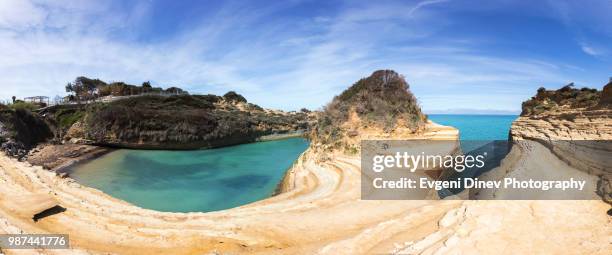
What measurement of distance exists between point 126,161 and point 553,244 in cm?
2492

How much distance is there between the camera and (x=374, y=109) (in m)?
14.7

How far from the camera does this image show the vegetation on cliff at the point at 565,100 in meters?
8.32

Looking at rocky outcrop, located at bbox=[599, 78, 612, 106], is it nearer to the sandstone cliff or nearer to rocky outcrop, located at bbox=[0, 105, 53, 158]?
the sandstone cliff

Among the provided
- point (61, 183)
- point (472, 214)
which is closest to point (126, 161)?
point (61, 183)

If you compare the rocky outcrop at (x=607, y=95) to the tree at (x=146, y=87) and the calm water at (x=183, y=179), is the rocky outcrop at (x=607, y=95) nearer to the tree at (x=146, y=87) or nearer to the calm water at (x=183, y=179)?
the calm water at (x=183, y=179)

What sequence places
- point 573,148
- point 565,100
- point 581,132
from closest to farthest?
point 573,148
point 581,132
point 565,100

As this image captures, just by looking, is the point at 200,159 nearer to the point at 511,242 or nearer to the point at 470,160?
the point at 470,160

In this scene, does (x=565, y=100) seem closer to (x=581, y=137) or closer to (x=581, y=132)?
(x=581, y=132)

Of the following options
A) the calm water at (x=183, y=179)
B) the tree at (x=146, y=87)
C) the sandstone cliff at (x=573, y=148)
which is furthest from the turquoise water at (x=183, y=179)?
the tree at (x=146, y=87)

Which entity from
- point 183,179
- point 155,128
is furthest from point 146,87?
point 183,179

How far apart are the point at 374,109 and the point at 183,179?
10329 mm

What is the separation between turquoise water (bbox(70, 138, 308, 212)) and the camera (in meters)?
12.4

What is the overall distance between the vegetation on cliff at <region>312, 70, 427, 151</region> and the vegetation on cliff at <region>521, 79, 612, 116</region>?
479 cm

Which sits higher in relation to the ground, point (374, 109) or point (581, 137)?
point (374, 109)
